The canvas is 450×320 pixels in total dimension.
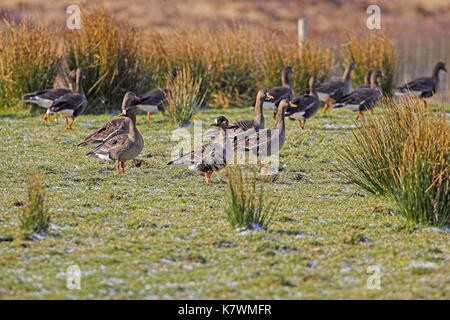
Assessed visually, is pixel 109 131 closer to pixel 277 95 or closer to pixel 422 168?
pixel 277 95

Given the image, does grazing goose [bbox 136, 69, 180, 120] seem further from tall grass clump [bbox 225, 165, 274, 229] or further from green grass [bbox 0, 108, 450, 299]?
tall grass clump [bbox 225, 165, 274, 229]

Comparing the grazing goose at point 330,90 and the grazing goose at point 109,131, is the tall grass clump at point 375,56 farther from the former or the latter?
the grazing goose at point 109,131

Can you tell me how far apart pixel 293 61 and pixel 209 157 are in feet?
35.8

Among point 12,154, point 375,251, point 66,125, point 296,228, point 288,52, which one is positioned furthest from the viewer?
point 288,52

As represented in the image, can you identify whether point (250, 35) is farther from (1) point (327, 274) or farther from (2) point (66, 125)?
(1) point (327, 274)

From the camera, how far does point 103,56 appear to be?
18375 millimetres

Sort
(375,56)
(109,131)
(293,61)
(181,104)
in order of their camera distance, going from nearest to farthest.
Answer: (109,131)
(181,104)
(293,61)
(375,56)

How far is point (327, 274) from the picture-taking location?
21.8 feet

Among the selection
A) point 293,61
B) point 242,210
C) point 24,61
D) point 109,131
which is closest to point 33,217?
point 242,210

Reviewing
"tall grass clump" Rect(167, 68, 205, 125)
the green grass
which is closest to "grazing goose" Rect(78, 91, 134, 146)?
the green grass
